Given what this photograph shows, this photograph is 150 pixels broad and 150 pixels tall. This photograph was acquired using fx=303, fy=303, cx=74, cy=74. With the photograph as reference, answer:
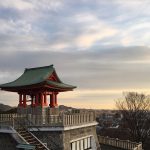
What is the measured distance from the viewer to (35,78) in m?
30.1

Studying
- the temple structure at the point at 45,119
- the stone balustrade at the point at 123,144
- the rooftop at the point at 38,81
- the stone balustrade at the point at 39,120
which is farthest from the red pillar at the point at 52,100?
the stone balustrade at the point at 123,144

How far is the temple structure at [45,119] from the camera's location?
78.7 ft

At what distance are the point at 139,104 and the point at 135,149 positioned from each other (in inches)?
1038

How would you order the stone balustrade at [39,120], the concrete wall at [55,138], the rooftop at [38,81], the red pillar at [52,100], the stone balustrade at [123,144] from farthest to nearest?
the stone balustrade at [123,144]
the red pillar at [52,100]
the rooftop at [38,81]
the concrete wall at [55,138]
the stone balustrade at [39,120]

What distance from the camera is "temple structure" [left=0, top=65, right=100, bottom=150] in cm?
2398

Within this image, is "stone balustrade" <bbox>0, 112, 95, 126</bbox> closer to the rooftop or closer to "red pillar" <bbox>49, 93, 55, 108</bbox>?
the rooftop

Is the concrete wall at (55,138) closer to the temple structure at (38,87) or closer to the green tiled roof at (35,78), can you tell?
the temple structure at (38,87)

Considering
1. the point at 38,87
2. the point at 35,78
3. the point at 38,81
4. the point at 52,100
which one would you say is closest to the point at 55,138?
the point at 38,87

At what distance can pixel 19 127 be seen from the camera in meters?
24.5

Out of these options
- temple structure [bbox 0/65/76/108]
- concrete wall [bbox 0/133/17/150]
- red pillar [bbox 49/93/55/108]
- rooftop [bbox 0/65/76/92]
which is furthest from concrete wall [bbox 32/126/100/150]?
red pillar [bbox 49/93/55/108]

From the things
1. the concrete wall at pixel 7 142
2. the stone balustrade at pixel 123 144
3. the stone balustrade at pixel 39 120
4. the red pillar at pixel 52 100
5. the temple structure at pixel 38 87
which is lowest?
the stone balustrade at pixel 123 144

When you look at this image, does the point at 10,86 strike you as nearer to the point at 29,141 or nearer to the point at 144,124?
the point at 29,141

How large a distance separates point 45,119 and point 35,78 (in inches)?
251

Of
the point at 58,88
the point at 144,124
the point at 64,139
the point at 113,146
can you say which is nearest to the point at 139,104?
the point at 144,124
